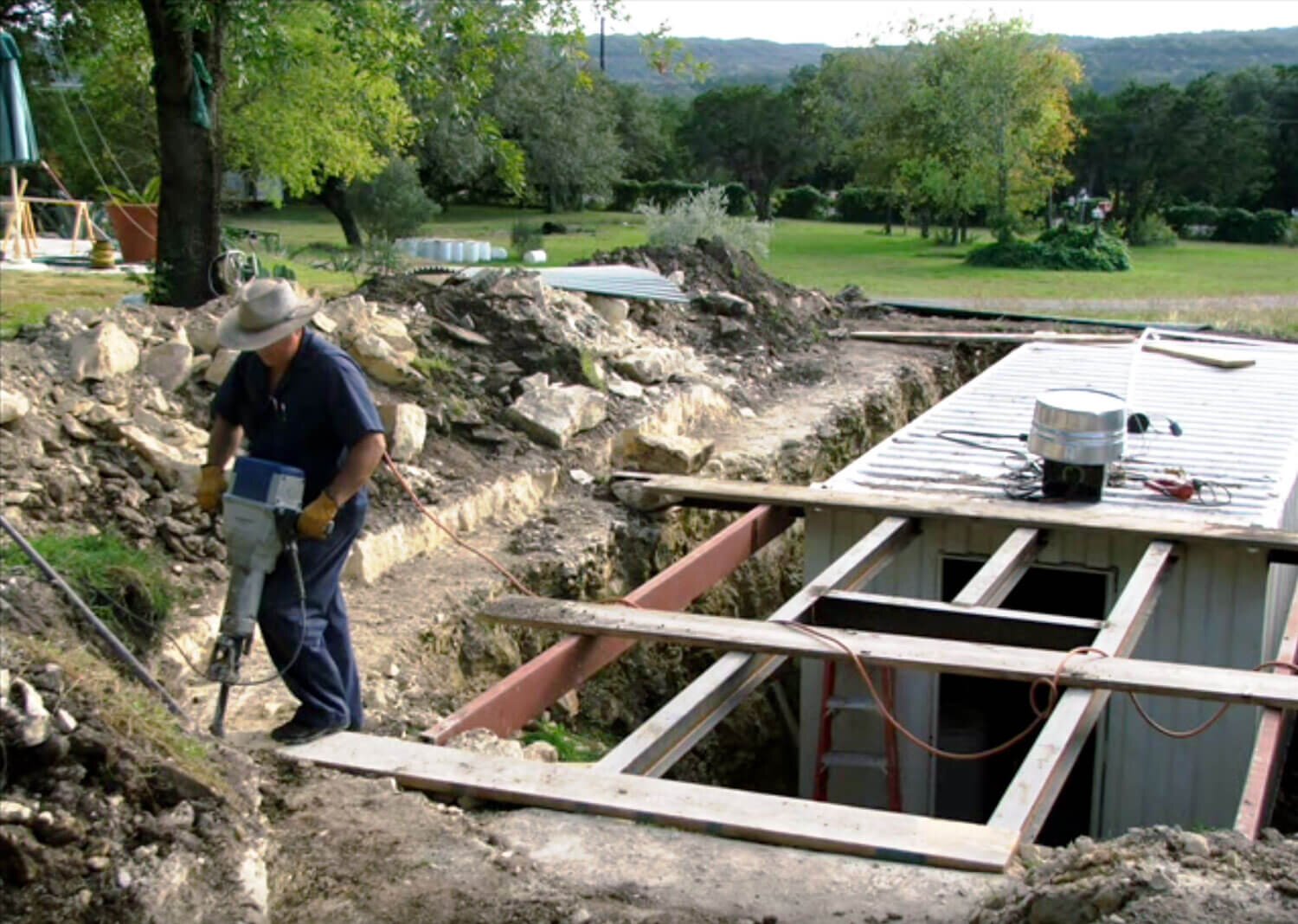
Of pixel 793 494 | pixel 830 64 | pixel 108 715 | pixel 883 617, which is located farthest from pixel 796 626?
pixel 830 64

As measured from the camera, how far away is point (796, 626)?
22.6 ft

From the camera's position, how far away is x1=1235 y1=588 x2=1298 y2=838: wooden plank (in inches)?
222

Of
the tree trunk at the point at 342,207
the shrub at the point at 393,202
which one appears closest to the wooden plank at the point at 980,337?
the shrub at the point at 393,202

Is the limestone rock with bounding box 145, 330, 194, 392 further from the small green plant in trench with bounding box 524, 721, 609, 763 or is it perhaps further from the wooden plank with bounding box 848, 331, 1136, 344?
the wooden plank with bounding box 848, 331, 1136, 344

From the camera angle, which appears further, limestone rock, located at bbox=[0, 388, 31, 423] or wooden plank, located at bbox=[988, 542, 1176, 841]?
limestone rock, located at bbox=[0, 388, 31, 423]

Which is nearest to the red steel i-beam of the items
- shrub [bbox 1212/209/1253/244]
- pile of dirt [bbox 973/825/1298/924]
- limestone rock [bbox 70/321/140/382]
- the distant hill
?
pile of dirt [bbox 973/825/1298/924]

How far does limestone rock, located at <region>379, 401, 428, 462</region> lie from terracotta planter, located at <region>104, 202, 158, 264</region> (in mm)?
11698

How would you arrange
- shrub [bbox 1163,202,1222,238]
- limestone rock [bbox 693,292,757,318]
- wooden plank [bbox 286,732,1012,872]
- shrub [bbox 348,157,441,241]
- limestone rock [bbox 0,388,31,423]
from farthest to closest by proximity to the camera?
shrub [bbox 1163,202,1222,238] → shrub [bbox 348,157,441,241] → limestone rock [bbox 693,292,757,318] → limestone rock [bbox 0,388,31,423] → wooden plank [bbox 286,732,1012,872]

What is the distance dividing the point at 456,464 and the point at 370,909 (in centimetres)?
553

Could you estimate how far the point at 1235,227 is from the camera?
158 feet

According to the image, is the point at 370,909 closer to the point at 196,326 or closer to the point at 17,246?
the point at 196,326

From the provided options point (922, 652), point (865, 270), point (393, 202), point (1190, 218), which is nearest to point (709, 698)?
point (922, 652)

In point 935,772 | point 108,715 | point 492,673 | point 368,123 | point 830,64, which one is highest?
point 830,64

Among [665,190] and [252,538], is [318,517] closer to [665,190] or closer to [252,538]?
[252,538]
